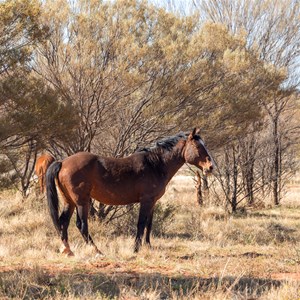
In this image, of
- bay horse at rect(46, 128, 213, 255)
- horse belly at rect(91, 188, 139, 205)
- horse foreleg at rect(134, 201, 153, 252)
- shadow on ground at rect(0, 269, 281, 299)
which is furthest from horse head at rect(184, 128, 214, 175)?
shadow on ground at rect(0, 269, 281, 299)

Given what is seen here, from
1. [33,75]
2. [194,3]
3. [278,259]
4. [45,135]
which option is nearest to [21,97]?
[45,135]

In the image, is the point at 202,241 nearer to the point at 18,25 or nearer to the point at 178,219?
the point at 178,219

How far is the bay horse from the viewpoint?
7.78m

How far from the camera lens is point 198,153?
809 cm

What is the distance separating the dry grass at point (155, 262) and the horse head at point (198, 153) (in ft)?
4.73

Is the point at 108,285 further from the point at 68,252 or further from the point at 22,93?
the point at 22,93

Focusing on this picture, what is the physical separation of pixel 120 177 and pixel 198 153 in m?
1.33

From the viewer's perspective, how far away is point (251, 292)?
217 inches

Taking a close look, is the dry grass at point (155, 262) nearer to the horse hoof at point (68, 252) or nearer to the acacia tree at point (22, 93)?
the horse hoof at point (68, 252)

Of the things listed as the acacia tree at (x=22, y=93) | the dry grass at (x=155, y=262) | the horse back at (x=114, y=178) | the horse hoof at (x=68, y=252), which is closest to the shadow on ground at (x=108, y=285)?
the dry grass at (x=155, y=262)

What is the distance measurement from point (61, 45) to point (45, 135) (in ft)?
6.80

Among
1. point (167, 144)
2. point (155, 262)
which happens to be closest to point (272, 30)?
point (167, 144)

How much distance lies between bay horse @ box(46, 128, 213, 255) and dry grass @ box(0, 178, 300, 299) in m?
0.54

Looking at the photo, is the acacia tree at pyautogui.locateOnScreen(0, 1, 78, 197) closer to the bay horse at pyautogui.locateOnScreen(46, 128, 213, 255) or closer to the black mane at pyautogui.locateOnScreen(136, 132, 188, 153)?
the bay horse at pyautogui.locateOnScreen(46, 128, 213, 255)
